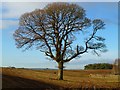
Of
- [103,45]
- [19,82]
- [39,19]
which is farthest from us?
[103,45]

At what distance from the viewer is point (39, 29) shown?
41.5m

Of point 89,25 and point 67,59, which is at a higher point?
point 89,25

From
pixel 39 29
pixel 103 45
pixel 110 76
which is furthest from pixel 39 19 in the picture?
pixel 110 76

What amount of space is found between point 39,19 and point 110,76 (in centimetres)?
1221

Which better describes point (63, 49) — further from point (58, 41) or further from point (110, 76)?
point (110, 76)

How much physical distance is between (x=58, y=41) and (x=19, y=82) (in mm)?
11634

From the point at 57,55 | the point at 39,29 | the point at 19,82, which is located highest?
the point at 39,29

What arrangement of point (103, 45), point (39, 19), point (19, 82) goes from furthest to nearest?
1. point (103, 45)
2. point (39, 19)
3. point (19, 82)

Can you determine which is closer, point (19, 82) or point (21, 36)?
point (19, 82)

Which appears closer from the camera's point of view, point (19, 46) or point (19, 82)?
point (19, 82)

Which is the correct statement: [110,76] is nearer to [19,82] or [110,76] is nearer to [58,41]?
[58,41]

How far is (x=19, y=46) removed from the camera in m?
42.6

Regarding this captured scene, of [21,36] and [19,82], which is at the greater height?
[21,36]

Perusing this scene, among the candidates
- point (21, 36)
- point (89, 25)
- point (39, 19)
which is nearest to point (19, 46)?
point (21, 36)
